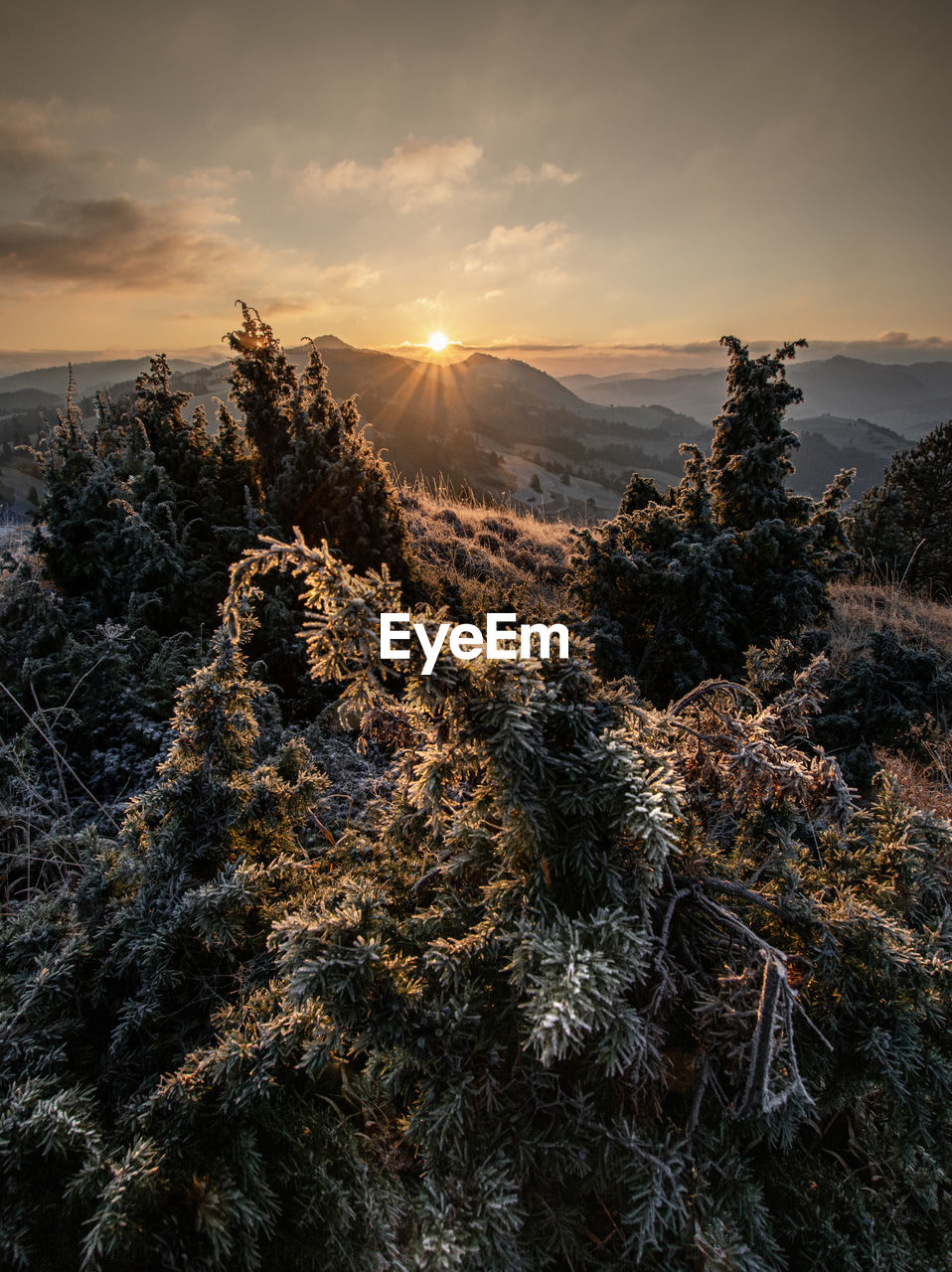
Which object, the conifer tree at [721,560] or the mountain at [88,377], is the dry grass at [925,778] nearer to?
the conifer tree at [721,560]

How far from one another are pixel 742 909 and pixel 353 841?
1.26m

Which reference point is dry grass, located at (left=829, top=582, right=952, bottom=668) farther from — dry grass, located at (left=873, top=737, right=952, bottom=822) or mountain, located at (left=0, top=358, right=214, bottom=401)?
mountain, located at (left=0, top=358, right=214, bottom=401)

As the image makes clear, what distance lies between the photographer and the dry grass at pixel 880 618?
7.60 meters

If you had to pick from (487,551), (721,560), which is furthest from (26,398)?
(721,560)

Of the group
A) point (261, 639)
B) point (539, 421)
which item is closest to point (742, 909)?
point (261, 639)

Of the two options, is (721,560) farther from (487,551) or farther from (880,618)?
(880,618)

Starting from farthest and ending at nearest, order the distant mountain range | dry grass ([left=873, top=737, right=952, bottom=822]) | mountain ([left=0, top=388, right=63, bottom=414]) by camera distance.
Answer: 1. mountain ([left=0, top=388, right=63, bottom=414])
2. the distant mountain range
3. dry grass ([left=873, top=737, right=952, bottom=822])

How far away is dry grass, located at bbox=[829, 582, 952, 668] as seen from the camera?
24.9 ft

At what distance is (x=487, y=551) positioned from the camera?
10445 mm

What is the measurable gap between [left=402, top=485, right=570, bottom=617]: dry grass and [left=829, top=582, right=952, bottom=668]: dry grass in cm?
411

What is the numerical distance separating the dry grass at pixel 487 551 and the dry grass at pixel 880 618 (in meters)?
4.11

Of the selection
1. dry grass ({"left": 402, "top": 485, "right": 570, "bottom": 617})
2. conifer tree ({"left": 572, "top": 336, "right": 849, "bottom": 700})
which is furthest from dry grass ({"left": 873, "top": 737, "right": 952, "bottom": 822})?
dry grass ({"left": 402, "top": 485, "right": 570, "bottom": 617})

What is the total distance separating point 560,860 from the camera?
1094 mm

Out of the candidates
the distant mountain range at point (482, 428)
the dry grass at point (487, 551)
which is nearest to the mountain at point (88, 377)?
the distant mountain range at point (482, 428)
